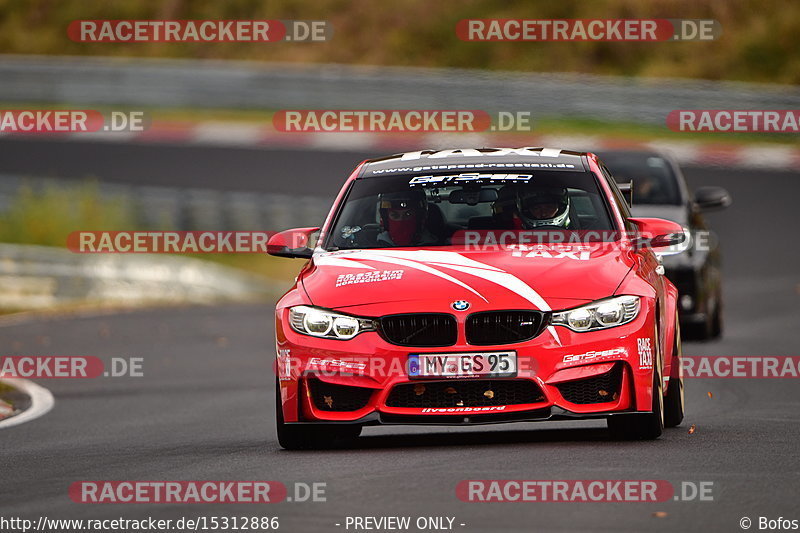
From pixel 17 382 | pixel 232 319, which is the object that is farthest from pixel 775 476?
pixel 232 319

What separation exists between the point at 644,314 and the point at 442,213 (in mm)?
1544

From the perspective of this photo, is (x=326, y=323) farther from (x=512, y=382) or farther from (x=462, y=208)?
(x=462, y=208)

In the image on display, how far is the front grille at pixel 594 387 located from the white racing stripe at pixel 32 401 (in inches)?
176

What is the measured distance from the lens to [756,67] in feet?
137

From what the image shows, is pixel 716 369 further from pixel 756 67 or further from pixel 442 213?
pixel 756 67

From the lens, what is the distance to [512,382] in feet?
29.1

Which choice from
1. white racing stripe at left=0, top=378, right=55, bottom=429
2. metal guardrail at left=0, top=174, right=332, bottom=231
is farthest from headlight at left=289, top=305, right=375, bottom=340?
metal guardrail at left=0, top=174, right=332, bottom=231

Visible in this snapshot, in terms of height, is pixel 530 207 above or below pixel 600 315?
above

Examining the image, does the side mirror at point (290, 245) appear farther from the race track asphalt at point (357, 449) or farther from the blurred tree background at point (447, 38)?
the blurred tree background at point (447, 38)

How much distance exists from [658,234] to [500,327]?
149cm

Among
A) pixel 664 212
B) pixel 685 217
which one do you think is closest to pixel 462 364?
pixel 664 212

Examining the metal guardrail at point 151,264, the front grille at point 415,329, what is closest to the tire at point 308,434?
the front grille at point 415,329

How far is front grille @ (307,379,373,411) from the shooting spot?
8.99m

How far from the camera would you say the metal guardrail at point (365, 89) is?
32531 millimetres
